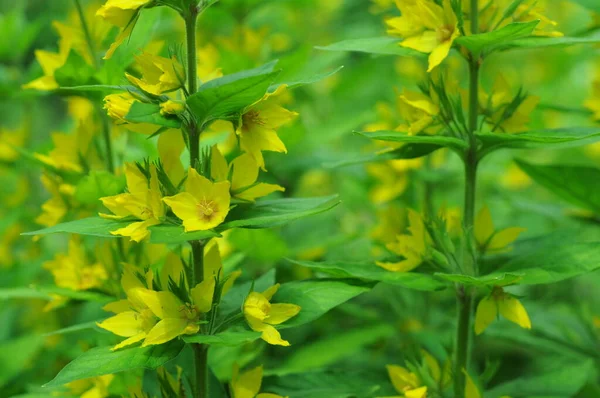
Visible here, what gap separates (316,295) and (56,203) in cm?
68

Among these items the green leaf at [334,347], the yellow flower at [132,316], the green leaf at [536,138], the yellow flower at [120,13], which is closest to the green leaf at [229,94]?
the yellow flower at [120,13]

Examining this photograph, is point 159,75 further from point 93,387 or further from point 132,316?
point 93,387

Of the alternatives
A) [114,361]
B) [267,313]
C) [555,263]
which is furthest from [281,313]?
[555,263]

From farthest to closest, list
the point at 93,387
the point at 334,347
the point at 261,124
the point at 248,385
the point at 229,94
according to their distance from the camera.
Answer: the point at 334,347, the point at 93,387, the point at 248,385, the point at 261,124, the point at 229,94

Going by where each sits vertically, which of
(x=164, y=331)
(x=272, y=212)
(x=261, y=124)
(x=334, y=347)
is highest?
(x=261, y=124)

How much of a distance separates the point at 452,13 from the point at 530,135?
0.24 metres

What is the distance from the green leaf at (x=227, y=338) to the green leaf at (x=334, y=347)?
795 millimetres

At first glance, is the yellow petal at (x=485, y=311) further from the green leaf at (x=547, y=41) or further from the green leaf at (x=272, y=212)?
the green leaf at (x=547, y=41)

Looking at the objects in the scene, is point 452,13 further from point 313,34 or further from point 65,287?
point 313,34

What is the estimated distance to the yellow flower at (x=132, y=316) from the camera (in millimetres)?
1163

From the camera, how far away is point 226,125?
4.42 ft

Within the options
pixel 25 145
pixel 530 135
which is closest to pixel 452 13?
pixel 530 135

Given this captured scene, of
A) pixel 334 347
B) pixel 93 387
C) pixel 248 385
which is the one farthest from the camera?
pixel 334 347

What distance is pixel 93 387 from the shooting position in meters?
1.40
